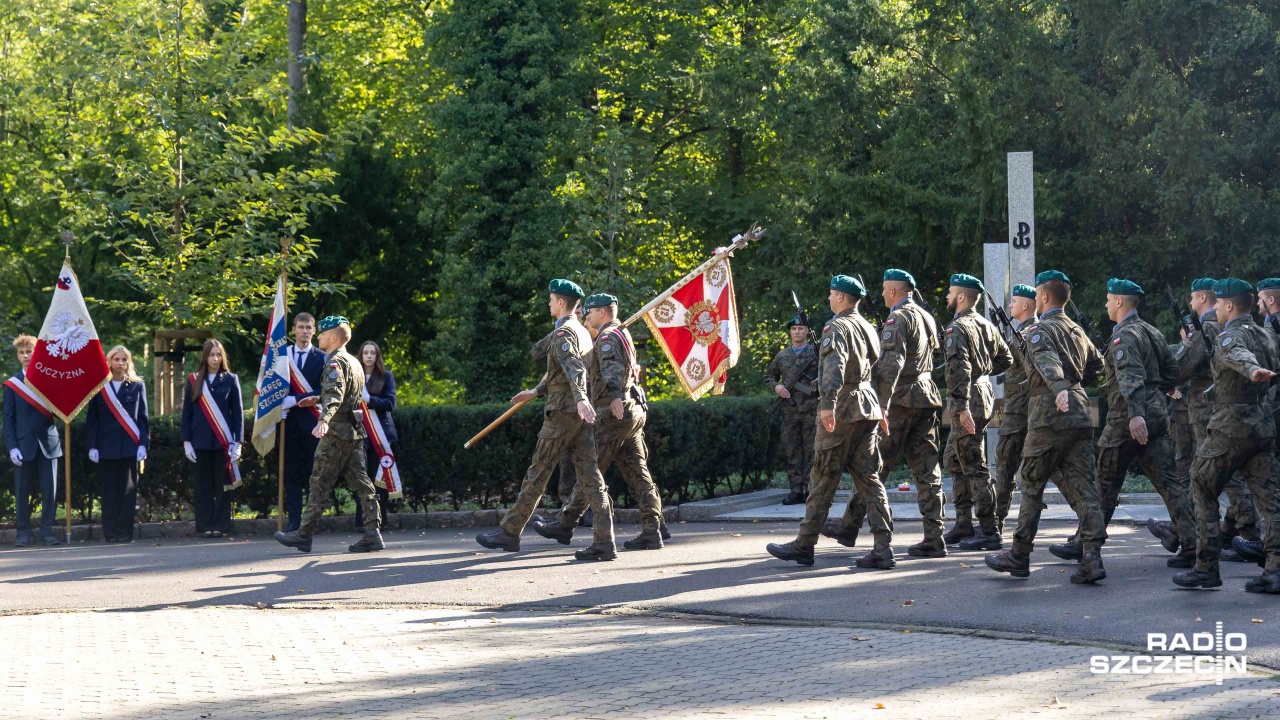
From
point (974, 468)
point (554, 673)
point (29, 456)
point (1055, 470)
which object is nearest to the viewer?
point (554, 673)

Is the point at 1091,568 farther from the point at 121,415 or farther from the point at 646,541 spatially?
the point at 121,415

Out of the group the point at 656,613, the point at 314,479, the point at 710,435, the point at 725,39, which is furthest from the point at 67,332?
the point at 725,39

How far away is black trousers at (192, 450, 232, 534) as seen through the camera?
14.9 m

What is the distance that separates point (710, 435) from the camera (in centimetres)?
1675

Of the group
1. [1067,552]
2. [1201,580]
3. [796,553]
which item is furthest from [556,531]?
[1201,580]

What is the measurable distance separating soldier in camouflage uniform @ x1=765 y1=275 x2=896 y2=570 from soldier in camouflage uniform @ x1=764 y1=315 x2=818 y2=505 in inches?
199

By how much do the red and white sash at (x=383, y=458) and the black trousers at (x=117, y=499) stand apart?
2.33 metres

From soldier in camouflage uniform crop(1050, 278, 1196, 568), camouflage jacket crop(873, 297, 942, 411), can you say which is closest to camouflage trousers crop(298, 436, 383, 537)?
camouflage jacket crop(873, 297, 942, 411)

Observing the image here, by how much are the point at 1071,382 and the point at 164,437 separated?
9239 mm

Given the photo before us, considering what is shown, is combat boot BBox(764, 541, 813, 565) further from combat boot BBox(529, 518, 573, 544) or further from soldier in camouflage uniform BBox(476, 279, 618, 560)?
combat boot BBox(529, 518, 573, 544)

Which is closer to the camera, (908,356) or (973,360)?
(908,356)

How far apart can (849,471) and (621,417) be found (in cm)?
219

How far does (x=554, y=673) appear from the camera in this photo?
24.6 ft

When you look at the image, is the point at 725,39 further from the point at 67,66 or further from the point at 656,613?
the point at 656,613
